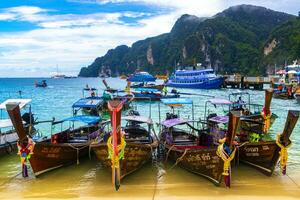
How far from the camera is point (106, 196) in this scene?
12.0m

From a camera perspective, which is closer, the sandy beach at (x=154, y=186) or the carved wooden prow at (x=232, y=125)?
the carved wooden prow at (x=232, y=125)

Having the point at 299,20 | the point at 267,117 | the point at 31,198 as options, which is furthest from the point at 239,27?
the point at 31,198

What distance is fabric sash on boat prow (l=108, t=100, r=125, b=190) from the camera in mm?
11688

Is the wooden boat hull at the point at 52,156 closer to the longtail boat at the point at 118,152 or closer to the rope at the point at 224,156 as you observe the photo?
the longtail boat at the point at 118,152

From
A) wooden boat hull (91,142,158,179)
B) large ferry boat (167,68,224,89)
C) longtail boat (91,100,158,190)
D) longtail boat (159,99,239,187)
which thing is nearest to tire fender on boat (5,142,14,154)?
longtail boat (91,100,158,190)

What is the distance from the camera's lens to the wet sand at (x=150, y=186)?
12172 mm

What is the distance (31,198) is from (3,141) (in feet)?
24.1

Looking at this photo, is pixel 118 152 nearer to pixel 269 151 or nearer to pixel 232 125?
pixel 232 125

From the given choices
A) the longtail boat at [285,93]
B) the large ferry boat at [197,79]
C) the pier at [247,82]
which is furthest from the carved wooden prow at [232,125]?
the large ferry boat at [197,79]

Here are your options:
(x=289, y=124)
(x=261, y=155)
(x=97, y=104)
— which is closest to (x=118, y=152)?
(x=261, y=155)

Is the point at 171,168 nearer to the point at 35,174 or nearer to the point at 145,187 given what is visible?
the point at 145,187

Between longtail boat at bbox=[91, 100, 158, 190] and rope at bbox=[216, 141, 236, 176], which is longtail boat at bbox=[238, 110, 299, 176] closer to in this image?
rope at bbox=[216, 141, 236, 176]

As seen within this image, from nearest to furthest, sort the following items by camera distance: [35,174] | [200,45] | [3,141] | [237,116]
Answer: [237,116], [35,174], [3,141], [200,45]

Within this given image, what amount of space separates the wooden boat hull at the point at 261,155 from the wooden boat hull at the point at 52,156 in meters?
6.87
